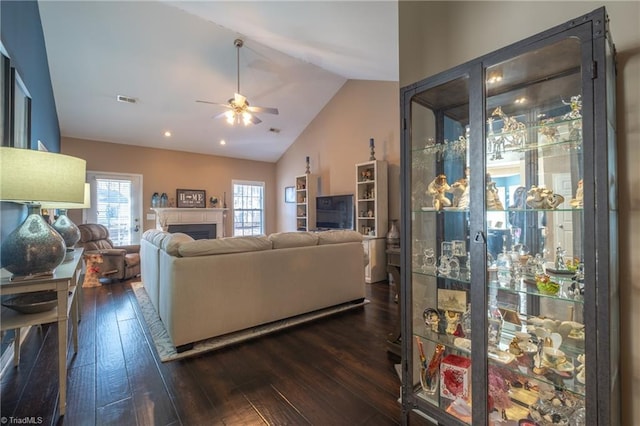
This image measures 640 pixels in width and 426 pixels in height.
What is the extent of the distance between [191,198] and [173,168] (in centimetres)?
84

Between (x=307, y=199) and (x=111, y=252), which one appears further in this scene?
(x=307, y=199)

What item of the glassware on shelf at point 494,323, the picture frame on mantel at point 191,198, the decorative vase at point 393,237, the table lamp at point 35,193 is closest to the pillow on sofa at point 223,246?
the table lamp at point 35,193

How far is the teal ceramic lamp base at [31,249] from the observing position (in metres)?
1.54

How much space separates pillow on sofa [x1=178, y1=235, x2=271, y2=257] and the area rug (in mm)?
821

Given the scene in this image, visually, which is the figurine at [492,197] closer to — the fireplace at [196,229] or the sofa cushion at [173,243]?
the sofa cushion at [173,243]

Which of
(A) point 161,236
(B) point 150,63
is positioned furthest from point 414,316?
(B) point 150,63

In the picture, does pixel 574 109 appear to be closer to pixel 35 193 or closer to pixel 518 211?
Result: pixel 518 211

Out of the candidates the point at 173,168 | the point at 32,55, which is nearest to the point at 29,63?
the point at 32,55

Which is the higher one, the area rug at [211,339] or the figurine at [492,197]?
the figurine at [492,197]

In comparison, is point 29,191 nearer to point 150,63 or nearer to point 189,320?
point 189,320

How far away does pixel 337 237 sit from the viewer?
3.44 m

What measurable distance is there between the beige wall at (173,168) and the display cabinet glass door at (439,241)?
6728 mm

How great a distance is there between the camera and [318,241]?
10.6ft

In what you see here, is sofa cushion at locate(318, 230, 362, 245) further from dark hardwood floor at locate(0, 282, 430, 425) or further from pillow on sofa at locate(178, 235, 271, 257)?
dark hardwood floor at locate(0, 282, 430, 425)
